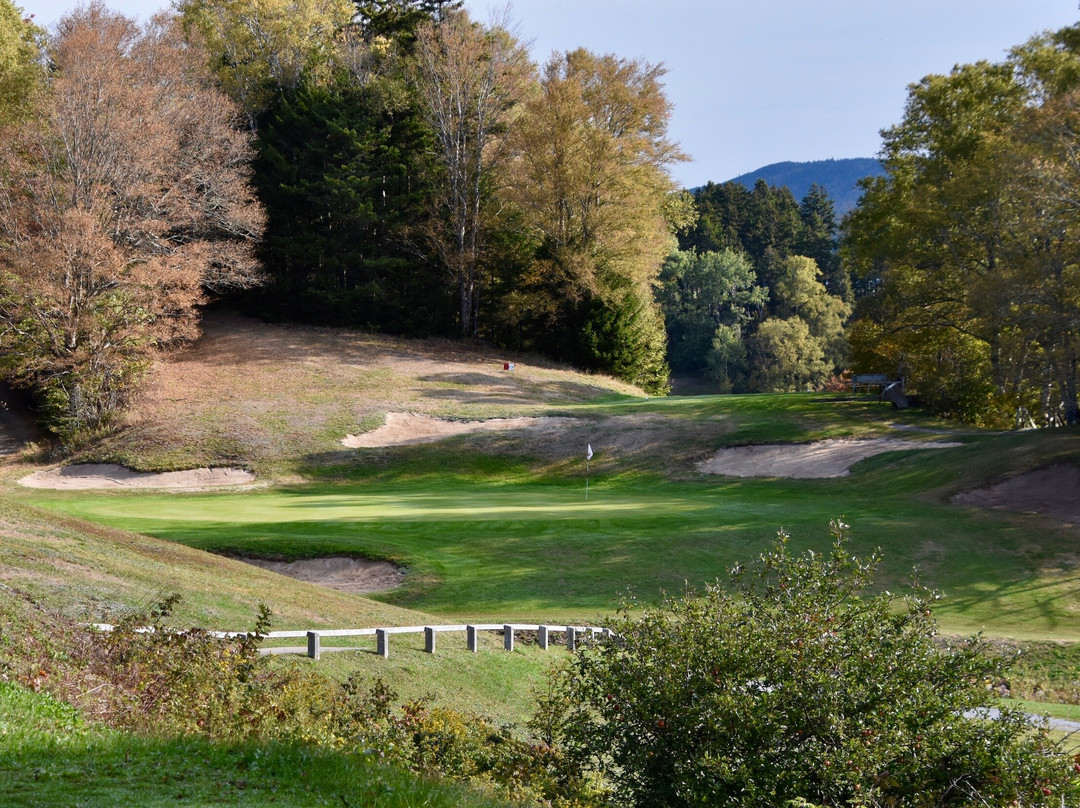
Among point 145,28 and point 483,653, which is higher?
point 145,28

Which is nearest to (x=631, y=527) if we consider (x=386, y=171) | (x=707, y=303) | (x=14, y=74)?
(x=386, y=171)

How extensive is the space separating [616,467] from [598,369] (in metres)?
22.4

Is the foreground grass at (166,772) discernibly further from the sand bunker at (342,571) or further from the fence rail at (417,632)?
the sand bunker at (342,571)

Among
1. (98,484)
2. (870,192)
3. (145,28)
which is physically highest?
(145,28)

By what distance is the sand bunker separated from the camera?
73.7ft

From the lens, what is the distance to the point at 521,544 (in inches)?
984

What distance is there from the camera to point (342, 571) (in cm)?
2316

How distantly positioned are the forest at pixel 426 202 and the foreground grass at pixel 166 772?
99.3 ft

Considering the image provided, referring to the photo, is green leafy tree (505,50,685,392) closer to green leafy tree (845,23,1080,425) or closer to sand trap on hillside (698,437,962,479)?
green leafy tree (845,23,1080,425)

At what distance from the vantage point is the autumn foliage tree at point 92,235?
143 feet

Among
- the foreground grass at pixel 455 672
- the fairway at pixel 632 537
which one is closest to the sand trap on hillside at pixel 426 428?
the fairway at pixel 632 537

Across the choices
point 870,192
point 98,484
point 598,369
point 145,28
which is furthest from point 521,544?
point 145,28

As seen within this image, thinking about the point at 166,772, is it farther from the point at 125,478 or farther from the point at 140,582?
the point at 125,478

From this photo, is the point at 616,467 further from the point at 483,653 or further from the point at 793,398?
the point at 483,653
